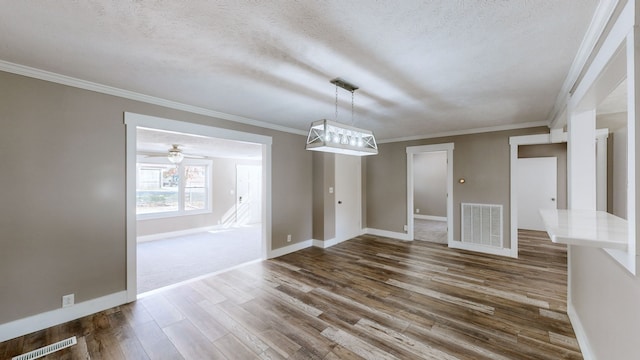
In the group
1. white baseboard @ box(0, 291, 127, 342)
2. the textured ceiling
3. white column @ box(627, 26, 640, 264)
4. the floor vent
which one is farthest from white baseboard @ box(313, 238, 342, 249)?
white column @ box(627, 26, 640, 264)

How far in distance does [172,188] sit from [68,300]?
195 inches

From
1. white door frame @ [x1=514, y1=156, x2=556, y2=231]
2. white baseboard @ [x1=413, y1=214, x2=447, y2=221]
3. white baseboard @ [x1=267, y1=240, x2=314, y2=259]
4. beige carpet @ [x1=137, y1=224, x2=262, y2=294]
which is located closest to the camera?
beige carpet @ [x1=137, y1=224, x2=262, y2=294]

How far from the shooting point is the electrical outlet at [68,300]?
8.35 ft

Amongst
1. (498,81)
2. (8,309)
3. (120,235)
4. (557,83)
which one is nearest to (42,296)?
(8,309)

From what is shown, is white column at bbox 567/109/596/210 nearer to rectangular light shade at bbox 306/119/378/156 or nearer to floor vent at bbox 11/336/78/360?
rectangular light shade at bbox 306/119/378/156

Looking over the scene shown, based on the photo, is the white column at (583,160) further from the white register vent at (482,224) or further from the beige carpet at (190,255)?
the beige carpet at (190,255)

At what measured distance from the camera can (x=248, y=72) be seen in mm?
2391

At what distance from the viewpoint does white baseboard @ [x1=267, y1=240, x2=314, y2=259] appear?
460 cm

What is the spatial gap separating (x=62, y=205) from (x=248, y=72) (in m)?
2.36

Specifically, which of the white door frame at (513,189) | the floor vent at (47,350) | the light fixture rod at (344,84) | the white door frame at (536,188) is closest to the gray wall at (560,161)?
the white door frame at (536,188)

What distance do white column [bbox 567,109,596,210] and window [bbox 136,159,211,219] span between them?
26.2ft

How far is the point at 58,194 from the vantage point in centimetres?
253

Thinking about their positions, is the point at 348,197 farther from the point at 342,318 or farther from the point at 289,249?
the point at 342,318

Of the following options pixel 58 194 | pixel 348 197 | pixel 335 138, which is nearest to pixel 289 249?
pixel 348 197
